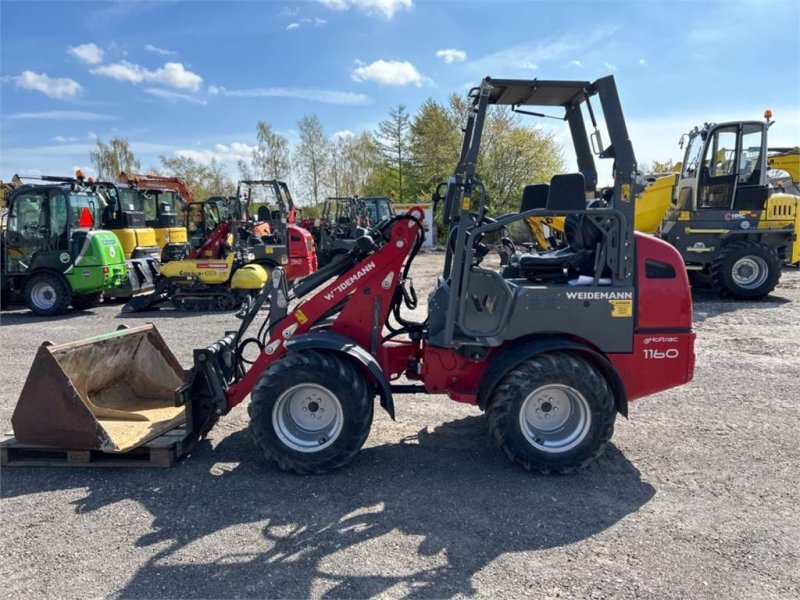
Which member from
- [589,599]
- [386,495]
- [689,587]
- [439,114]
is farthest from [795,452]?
[439,114]

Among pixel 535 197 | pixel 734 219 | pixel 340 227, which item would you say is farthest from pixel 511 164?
pixel 535 197

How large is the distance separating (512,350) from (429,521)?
1355mm

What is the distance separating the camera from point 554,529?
3.45m

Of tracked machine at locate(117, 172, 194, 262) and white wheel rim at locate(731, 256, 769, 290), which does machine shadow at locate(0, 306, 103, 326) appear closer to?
tracked machine at locate(117, 172, 194, 262)

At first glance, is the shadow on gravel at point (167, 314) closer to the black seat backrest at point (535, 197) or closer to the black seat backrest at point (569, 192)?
the black seat backrest at point (535, 197)

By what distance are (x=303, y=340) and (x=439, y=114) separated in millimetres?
30215

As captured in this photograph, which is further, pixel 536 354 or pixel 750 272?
pixel 750 272

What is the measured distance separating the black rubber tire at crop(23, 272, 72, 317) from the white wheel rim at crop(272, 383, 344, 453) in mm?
9262

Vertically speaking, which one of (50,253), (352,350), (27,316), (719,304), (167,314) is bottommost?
(27,316)

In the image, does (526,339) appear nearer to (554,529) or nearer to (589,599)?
(554,529)

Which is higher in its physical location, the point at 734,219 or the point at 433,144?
the point at 433,144

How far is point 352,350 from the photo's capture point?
163 inches

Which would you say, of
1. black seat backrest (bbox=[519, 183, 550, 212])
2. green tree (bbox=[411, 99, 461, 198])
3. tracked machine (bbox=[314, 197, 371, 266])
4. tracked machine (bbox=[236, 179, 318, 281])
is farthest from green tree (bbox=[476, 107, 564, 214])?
black seat backrest (bbox=[519, 183, 550, 212])

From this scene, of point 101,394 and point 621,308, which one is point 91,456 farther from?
point 621,308
